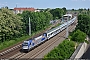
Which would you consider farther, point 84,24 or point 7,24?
point 84,24

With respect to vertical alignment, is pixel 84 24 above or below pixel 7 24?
below

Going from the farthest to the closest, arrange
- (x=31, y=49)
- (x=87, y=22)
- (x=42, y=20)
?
(x=42, y=20) → (x=87, y=22) → (x=31, y=49)

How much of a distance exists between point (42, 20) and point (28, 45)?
42708 mm

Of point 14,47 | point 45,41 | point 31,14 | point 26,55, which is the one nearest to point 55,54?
point 26,55

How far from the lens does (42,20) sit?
82.8m

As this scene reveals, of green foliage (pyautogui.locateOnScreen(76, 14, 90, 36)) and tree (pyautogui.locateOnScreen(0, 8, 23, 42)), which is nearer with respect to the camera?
tree (pyautogui.locateOnScreen(0, 8, 23, 42))

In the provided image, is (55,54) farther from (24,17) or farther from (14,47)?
(24,17)

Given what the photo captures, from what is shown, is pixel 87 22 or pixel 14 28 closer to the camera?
pixel 14 28

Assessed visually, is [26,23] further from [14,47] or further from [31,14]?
[14,47]

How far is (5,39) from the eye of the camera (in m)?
54.8

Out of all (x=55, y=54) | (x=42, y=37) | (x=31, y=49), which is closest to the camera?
(x=55, y=54)

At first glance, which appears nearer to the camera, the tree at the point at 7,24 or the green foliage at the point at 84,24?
the tree at the point at 7,24

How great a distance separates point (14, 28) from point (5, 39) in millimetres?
4519

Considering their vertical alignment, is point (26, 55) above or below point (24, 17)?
below
